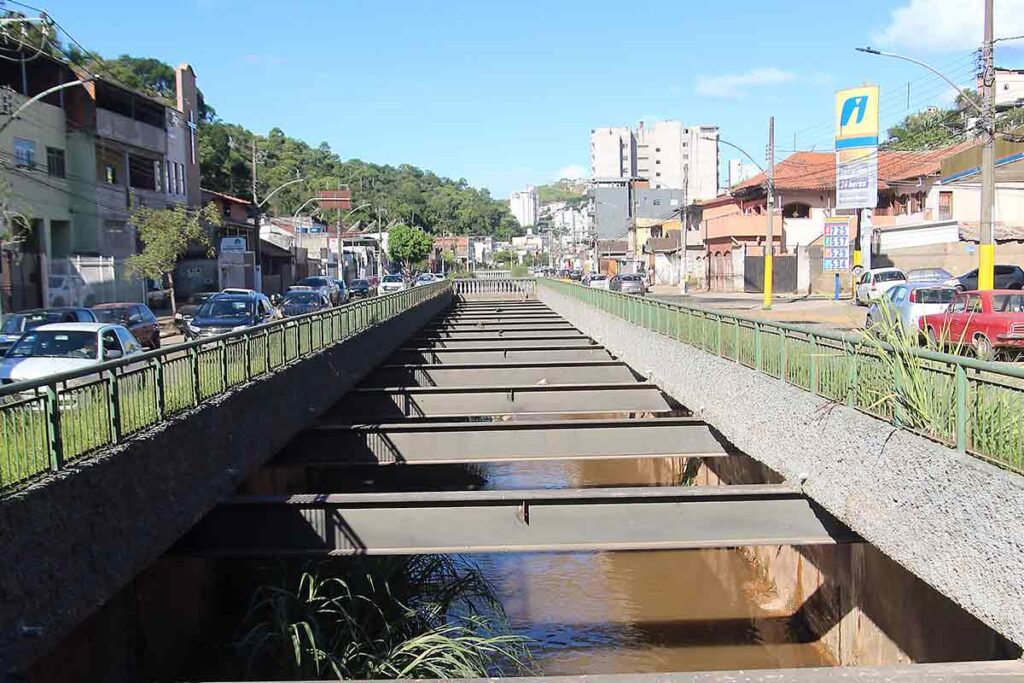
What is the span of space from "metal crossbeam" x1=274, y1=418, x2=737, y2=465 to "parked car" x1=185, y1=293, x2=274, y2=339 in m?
10.6

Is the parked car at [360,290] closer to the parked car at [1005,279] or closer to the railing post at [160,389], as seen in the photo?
the parked car at [1005,279]

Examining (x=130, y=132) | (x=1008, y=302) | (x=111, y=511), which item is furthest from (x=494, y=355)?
(x=130, y=132)

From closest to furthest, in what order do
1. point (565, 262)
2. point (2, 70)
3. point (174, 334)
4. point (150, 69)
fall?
point (174, 334) → point (2, 70) → point (150, 69) → point (565, 262)

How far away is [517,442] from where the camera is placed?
587 inches

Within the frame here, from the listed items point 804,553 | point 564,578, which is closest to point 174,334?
point 564,578

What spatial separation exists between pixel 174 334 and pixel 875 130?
1204 inches

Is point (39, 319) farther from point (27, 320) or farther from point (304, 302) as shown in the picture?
point (304, 302)

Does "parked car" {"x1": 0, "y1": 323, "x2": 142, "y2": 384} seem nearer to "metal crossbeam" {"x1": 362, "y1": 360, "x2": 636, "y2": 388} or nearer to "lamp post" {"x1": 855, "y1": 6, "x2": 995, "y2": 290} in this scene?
"metal crossbeam" {"x1": 362, "y1": 360, "x2": 636, "y2": 388}

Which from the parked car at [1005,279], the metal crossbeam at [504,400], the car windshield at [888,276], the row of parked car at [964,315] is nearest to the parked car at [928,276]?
the car windshield at [888,276]

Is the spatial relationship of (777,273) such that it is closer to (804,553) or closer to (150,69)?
(804,553)

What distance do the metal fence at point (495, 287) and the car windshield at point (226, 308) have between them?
39.6 m

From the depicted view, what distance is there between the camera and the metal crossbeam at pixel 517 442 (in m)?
14.8

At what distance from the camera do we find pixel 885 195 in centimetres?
5956

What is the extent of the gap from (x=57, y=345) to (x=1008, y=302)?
1647 centimetres
